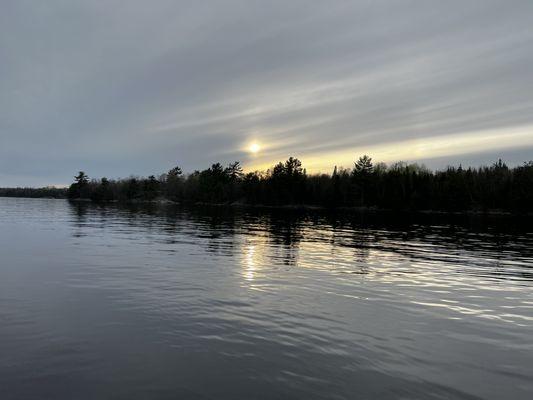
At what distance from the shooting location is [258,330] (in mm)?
14492

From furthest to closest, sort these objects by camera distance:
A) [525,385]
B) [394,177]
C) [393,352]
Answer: [394,177] < [393,352] < [525,385]

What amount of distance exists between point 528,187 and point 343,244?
15169cm

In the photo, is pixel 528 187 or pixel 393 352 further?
pixel 528 187

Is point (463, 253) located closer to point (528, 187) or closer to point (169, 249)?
point (169, 249)

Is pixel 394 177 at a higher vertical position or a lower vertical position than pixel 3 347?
higher

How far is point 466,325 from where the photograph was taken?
16094 mm

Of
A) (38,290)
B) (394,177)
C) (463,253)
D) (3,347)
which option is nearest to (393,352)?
(3,347)

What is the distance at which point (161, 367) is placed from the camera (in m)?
10.9

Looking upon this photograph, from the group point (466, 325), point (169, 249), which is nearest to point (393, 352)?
point (466, 325)

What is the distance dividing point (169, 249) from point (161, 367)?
26431 millimetres

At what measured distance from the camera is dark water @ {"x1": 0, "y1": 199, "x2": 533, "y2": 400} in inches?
401

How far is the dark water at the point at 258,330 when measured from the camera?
33.4 feet

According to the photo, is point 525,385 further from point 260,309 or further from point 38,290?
point 38,290

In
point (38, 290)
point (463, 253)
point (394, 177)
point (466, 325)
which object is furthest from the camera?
point (394, 177)
